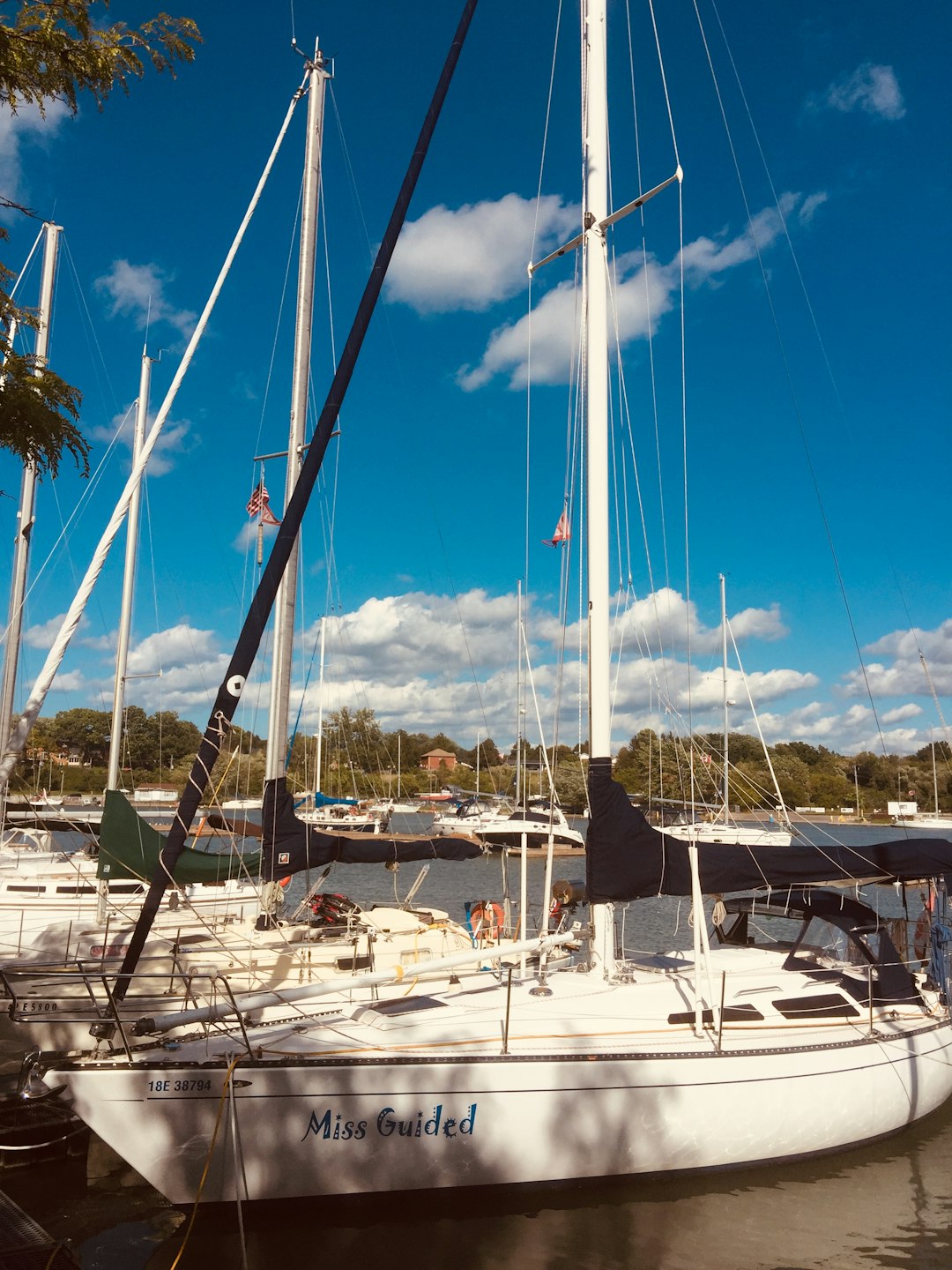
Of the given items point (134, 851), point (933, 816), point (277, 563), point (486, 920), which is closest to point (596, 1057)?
point (277, 563)

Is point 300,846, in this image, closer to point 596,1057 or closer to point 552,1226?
point 596,1057

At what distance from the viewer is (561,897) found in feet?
53.8

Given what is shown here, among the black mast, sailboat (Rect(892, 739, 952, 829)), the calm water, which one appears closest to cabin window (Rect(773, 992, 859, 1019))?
the calm water

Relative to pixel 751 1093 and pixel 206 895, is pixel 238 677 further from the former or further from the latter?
pixel 206 895

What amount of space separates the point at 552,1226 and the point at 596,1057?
5.42 feet

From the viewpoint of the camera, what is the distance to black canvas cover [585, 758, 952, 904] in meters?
10.5

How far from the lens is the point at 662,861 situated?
10.6 m

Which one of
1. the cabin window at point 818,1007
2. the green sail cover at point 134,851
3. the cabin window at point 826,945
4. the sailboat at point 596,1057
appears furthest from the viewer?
the green sail cover at point 134,851

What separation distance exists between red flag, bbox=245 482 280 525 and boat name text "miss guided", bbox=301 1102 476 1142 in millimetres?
15660

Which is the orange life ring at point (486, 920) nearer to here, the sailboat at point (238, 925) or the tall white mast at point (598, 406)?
the sailboat at point (238, 925)

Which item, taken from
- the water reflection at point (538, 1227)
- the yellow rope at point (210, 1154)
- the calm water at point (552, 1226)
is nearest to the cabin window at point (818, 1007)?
the calm water at point (552, 1226)

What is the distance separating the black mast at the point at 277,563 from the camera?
8633 millimetres

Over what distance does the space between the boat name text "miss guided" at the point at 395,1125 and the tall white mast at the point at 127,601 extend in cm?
1604

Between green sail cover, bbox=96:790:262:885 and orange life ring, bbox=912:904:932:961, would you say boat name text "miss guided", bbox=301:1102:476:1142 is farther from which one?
orange life ring, bbox=912:904:932:961
